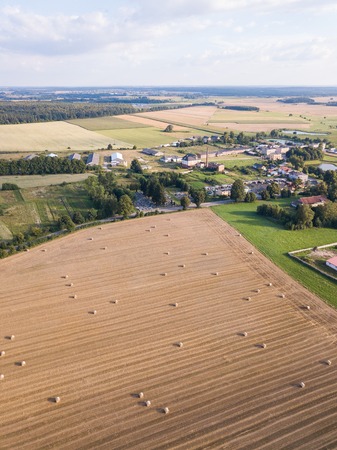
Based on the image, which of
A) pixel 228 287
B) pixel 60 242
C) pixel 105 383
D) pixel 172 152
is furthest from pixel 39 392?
pixel 172 152

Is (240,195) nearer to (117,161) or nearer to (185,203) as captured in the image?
(185,203)

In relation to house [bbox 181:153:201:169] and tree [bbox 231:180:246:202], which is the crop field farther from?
tree [bbox 231:180:246:202]

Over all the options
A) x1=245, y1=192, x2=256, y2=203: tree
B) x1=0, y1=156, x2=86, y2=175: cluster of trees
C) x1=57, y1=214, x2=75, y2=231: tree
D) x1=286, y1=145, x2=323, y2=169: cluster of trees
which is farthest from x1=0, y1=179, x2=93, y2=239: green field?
x1=286, y1=145, x2=323, y2=169: cluster of trees

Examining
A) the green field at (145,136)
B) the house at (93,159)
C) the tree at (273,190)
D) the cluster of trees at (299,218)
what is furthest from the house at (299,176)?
the green field at (145,136)

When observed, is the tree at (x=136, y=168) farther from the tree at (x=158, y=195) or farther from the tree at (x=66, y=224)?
the tree at (x=66, y=224)

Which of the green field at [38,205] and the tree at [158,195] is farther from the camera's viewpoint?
the tree at [158,195]
